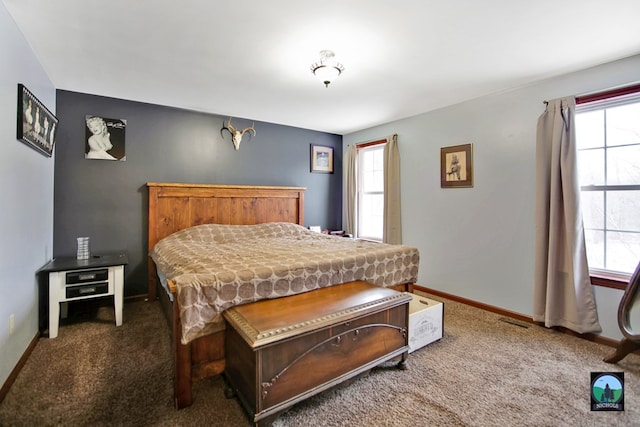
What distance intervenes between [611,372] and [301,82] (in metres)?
3.33

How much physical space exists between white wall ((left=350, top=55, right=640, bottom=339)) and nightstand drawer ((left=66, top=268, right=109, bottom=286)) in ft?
11.5

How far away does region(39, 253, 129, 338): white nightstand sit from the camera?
2455 mm

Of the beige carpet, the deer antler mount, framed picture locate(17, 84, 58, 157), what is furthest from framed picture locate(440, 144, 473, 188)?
framed picture locate(17, 84, 58, 157)

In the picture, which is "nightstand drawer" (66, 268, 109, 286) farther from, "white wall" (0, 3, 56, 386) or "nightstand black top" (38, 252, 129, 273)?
"white wall" (0, 3, 56, 386)

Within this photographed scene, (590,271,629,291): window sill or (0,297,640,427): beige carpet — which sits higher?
(590,271,629,291): window sill

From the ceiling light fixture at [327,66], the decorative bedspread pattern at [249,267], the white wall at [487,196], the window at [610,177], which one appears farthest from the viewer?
the white wall at [487,196]

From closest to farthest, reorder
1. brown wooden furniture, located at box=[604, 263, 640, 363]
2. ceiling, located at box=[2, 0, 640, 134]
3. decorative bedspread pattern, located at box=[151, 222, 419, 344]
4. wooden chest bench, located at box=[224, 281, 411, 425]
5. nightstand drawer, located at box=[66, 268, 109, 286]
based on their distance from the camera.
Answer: wooden chest bench, located at box=[224, 281, 411, 425] < decorative bedspread pattern, located at box=[151, 222, 419, 344] < ceiling, located at box=[2, 0, 640, 134] < brown wooden furniture, located at box=[604, 263, 640, 363] < nightstand drawer, located at box=[66, 268, 109, 286]

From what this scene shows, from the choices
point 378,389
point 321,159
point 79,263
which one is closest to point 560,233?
point 378,389

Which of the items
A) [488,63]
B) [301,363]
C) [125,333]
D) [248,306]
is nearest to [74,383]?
[125,333]

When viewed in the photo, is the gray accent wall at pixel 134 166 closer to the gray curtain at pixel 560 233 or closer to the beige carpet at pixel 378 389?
the beige carpet at pixel 378 389

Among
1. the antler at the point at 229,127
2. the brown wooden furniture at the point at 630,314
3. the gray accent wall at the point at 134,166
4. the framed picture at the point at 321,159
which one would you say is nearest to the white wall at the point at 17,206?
the gray accent wall at the point at 134,166

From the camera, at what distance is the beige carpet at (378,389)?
1579 mm

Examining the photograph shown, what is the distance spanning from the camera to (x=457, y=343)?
242cm

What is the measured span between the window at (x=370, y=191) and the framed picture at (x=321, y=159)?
0.52m
